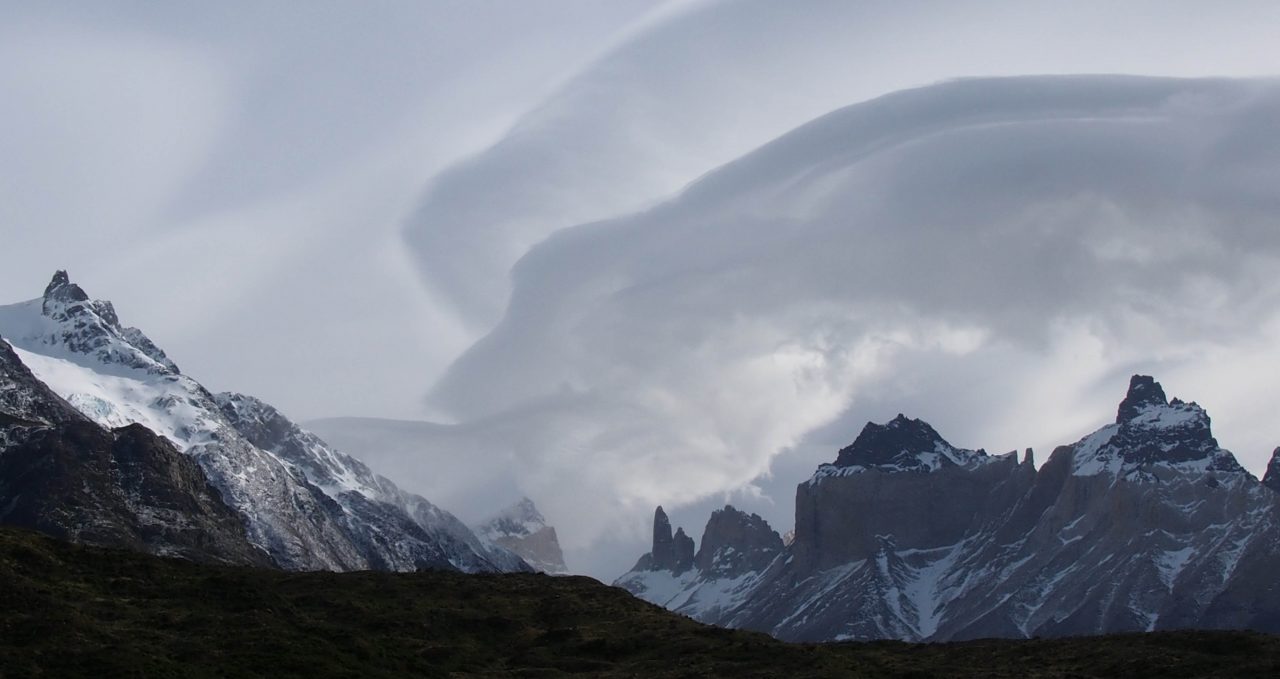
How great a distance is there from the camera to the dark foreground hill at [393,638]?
11719cm

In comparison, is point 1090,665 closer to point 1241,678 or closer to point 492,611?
point 1241,678

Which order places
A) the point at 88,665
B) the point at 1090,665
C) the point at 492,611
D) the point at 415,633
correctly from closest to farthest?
the point at 88,665 < the point at 1090,665 < the point at 415,633 < the point at 492,611

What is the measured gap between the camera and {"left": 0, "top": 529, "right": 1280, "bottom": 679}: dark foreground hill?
117188 mm

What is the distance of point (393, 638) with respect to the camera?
13338 centimetres

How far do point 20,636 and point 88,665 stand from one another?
22.5 feet

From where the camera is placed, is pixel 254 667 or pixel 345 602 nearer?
pixel 254 667

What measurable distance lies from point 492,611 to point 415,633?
35.7 ft

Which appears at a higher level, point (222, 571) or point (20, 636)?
point (222, 571)

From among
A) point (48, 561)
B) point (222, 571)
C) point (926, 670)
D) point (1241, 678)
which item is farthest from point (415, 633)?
point (1241, 678)

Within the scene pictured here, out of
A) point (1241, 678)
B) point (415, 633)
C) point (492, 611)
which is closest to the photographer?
point (1241, 678)

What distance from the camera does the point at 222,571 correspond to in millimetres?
146250

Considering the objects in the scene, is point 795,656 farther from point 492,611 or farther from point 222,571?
point 222,571

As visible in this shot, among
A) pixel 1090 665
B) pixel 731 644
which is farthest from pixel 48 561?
pixel 1090 665

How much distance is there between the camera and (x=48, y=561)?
13388 cm
